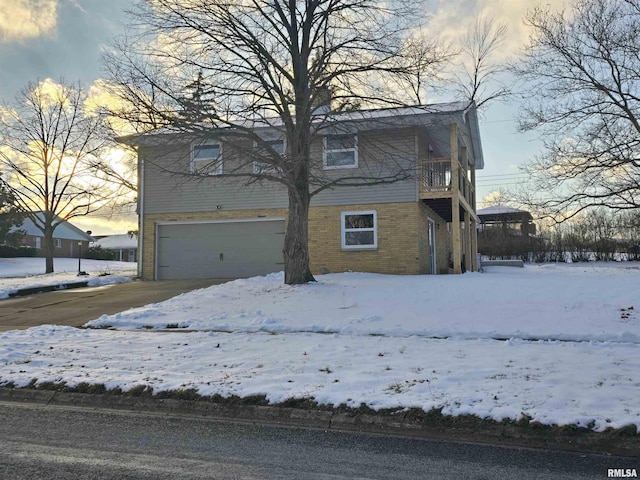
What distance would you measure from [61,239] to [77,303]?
4747 centimetres

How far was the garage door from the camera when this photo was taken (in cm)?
1702

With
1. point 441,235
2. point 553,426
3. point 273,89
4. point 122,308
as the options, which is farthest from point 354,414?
point 441,235

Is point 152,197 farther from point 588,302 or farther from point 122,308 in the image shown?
point 588,302

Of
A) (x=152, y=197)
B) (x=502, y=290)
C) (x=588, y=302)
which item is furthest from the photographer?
(x=152, y=197)

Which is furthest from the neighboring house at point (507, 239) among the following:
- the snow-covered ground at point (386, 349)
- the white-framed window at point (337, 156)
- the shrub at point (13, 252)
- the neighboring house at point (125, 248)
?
the neighboring house at point (125, 248)

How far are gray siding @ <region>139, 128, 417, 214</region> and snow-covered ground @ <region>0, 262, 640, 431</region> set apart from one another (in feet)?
17.2

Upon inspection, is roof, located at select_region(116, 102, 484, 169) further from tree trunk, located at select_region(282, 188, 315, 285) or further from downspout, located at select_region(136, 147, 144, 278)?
downspout, located at select_region(136, 147, 144, 278)

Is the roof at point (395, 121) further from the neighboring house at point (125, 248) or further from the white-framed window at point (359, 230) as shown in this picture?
the neighboring house at point (125, 248)

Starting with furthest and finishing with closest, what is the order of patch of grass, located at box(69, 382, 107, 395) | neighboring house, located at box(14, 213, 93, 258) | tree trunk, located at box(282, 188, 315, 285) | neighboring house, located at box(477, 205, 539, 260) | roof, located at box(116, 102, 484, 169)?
neighboring house, located at box(14, 213, 93, 258) < neighboring house, located at box(477, 205, 539, 260) < tree trunk, located at box(282, 188, 315, 285) < roof, located at box(116, 102, 484, 169) < patch of grass, located at box(69, 382, 107, 395)

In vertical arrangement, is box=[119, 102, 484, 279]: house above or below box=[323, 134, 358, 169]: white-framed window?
below

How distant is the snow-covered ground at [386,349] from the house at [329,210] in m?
4.70

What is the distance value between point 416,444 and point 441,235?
17.8 m

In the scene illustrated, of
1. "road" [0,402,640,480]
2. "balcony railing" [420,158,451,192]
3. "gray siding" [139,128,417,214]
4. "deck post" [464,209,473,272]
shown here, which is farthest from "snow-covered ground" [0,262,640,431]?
"deck post" [464,209,473,272]

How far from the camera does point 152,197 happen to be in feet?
58.9
